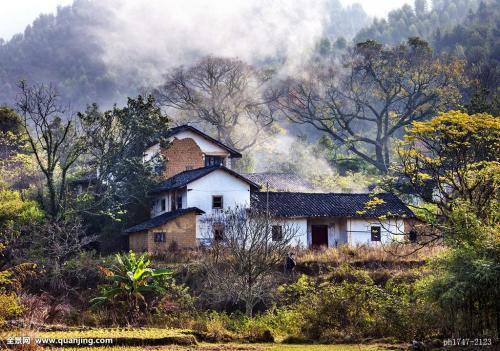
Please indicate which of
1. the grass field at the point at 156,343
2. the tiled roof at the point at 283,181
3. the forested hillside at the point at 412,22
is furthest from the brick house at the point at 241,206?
the forested hillside at the point at 412,22

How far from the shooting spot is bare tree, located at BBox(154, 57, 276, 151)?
206 ft

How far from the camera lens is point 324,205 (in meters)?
42.3

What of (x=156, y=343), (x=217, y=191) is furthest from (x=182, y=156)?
(x=156, y=343)

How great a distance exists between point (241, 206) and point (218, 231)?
6.21 metres

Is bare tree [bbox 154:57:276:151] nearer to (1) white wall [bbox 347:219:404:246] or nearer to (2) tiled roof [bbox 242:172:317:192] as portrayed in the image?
(2) tiled roof [bbox 242:172:317:192]

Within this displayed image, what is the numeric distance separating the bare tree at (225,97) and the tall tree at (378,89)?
2.41m

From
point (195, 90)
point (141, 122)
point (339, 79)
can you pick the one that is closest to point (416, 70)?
point (339, 79)

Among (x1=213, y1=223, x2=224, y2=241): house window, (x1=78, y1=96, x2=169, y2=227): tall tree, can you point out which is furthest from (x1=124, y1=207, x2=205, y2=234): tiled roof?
(x1=213, y1=223, x2=224, y2=241): house window

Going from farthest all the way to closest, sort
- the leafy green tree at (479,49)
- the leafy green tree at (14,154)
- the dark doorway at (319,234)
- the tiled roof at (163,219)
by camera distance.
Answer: the leafy green tree at (479,49)
the leafy green tree at (14,154)
the dark doorway at (319,234)
the tiled roof at (163,219)

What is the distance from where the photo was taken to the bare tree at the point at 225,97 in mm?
62875

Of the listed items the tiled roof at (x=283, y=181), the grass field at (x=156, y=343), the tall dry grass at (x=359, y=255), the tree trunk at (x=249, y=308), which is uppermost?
the tiled roof at (x=283, y=181)

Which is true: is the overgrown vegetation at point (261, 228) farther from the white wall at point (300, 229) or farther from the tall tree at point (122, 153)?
the white wall at point (300, 229)

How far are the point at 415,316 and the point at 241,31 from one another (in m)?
83.5

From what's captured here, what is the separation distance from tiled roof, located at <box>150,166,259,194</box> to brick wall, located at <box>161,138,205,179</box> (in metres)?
3.16
